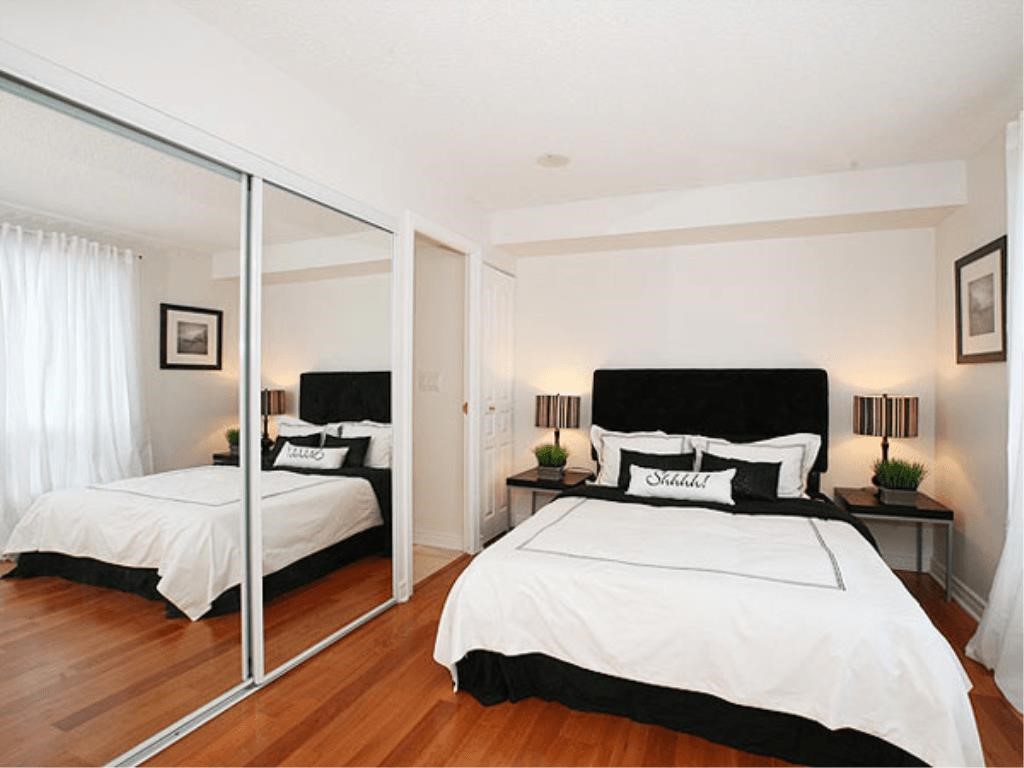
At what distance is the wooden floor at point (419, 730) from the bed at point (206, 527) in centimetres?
45

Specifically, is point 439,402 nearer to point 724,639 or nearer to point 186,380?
point 186,380

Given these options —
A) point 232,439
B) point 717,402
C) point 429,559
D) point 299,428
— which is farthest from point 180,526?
point 717,402

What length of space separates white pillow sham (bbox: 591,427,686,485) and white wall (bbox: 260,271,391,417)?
1680mm

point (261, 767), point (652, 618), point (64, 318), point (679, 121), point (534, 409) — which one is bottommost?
point (261, 767)

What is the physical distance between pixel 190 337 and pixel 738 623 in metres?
2.30

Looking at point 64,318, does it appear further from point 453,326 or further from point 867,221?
point 867,221

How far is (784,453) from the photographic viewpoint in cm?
360

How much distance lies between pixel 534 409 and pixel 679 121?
2568 mm

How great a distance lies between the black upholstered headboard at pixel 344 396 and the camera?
273 cm

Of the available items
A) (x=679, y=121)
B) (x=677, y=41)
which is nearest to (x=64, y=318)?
(x=677, y=41)

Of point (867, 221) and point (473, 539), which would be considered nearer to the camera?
point (867, 221)

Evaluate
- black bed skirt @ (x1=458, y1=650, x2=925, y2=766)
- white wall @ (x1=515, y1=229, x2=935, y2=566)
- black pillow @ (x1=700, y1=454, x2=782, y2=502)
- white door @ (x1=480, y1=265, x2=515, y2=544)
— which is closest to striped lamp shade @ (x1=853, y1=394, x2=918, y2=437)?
white wall @ (x1=515, y1=229, x2=935, y2=566)

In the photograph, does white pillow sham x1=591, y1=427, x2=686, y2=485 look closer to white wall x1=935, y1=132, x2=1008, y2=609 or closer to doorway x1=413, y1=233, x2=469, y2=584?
doorway x1=413, y1=233, x2=469, y2=584

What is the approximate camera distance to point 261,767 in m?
1.90
